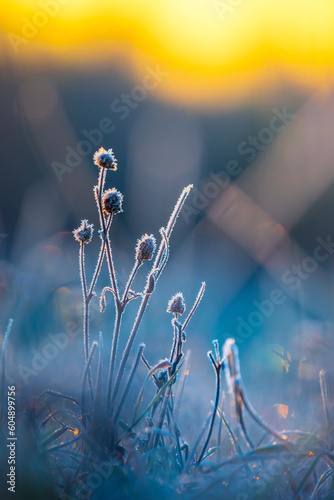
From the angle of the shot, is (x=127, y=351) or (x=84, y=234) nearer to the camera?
(x=127, y=351)

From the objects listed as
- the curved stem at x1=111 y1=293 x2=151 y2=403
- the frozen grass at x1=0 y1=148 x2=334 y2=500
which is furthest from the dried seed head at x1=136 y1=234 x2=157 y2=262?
the curved stem at x1=111 y1=293 x2=151 y2=403

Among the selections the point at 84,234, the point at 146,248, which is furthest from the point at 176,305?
the point at 84,234

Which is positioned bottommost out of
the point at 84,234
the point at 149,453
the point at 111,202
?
the point at 149,453

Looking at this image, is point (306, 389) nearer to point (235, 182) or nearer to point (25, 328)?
point (25, 328)

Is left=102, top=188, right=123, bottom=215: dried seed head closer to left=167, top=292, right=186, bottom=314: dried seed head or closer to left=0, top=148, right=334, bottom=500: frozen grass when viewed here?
left=0, top=148, right=334, bottom=500: frozen grass

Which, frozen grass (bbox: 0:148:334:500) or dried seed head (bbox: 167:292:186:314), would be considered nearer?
frozen grass (bbox: 0:148:334:500)

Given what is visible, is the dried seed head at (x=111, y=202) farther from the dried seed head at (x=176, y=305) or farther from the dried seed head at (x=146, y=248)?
the dried seed head at (x=176, y=305)

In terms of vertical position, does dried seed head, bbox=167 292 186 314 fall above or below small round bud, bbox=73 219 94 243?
above

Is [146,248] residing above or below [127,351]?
above

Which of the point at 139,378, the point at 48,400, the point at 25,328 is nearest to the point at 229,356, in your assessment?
the point at 48,400

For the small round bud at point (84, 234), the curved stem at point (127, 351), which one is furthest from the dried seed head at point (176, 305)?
the small round bud at point (84, 234)

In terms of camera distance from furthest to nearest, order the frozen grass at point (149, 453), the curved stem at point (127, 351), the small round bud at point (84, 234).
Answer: the small round bud at point (84, 234), the curved stem at point (127, 351), the frozen grass at point (149, 453)

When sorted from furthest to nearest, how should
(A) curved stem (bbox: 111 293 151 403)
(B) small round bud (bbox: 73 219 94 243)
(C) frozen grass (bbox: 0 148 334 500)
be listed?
(B) small round bud (bbox: 73 219 94 243), (A) curved stem (bbox: 111 293 151 403), (C) frozen grass (bbox: 0 148 334 500)

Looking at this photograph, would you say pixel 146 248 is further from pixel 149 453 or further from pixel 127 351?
pixel 149 453
